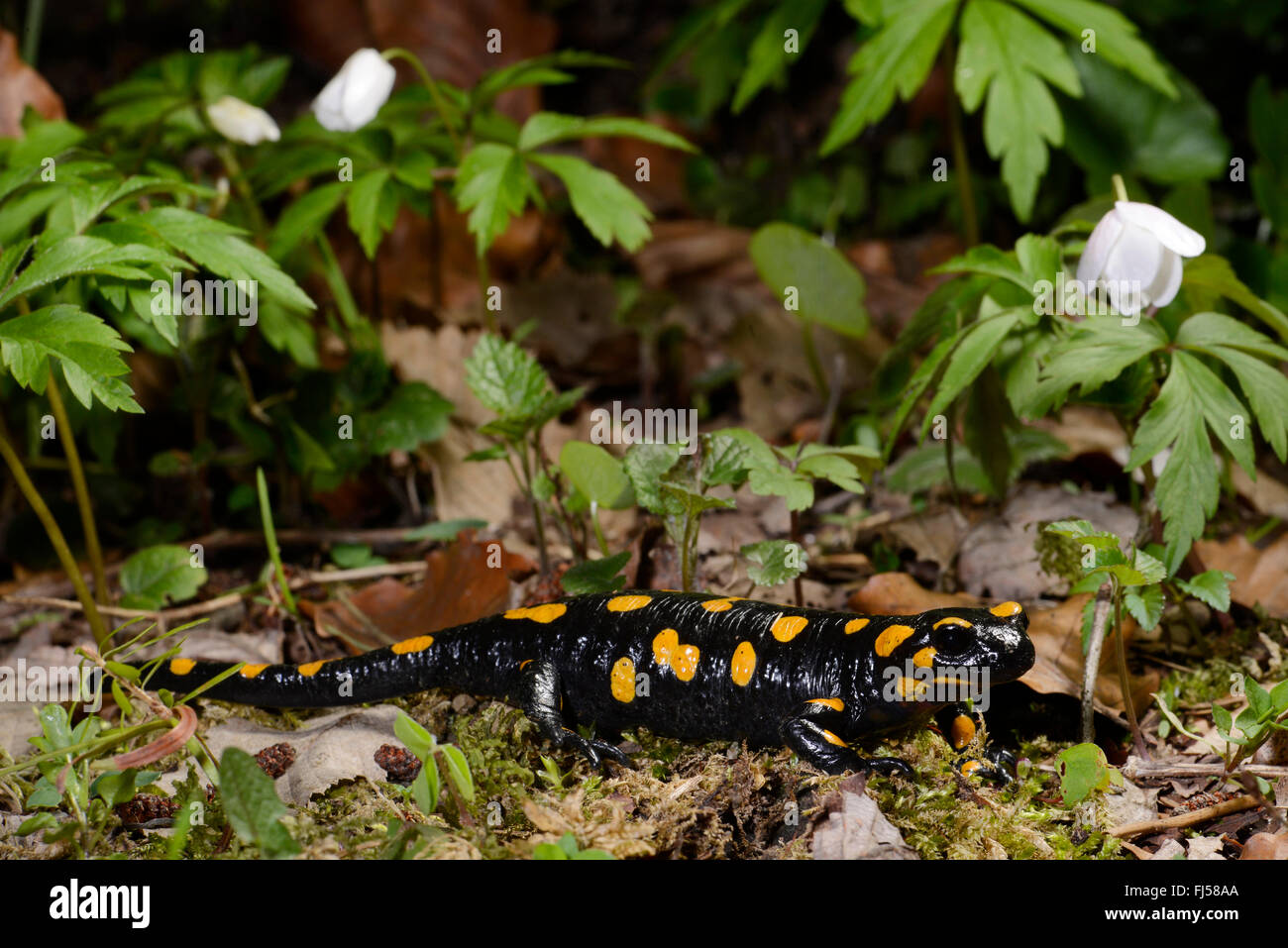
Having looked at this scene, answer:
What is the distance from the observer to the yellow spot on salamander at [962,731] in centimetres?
296

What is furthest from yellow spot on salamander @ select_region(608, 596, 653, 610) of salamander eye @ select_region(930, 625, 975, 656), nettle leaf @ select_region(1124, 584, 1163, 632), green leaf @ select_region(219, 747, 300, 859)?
nettle leaf @ select_region(1124, 584, 1163, 632)

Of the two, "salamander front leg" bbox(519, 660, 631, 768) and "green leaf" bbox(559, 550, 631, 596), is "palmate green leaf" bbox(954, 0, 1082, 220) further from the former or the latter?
"salamander front leg" bbox(519, 660, 631, 768)

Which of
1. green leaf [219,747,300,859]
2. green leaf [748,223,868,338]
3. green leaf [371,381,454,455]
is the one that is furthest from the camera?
green leaf [748,223,868,338]

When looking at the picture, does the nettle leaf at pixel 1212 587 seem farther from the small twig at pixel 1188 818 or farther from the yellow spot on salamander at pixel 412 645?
A: the yellow spot on salamander at pixel 412 645

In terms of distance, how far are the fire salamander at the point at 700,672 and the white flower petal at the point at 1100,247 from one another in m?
1.04

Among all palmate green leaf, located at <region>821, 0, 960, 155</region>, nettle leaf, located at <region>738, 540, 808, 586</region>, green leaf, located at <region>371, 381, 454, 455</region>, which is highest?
palmate green leaf, located at <region>821, 0, 960, 155</region>

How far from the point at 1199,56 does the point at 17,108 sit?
20.2 feet

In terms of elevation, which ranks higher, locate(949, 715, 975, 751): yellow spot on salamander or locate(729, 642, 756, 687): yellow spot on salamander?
locate(729, 642, 756, 687): yellow spot on salamander

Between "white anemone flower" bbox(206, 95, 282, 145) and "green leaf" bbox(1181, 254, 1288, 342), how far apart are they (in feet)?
10.3

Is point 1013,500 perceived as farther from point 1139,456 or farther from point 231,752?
point 231,752

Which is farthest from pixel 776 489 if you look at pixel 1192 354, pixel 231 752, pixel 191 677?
pixel 191 677

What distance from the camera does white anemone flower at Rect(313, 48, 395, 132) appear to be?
153 inches

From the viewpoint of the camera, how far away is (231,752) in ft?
7.84
